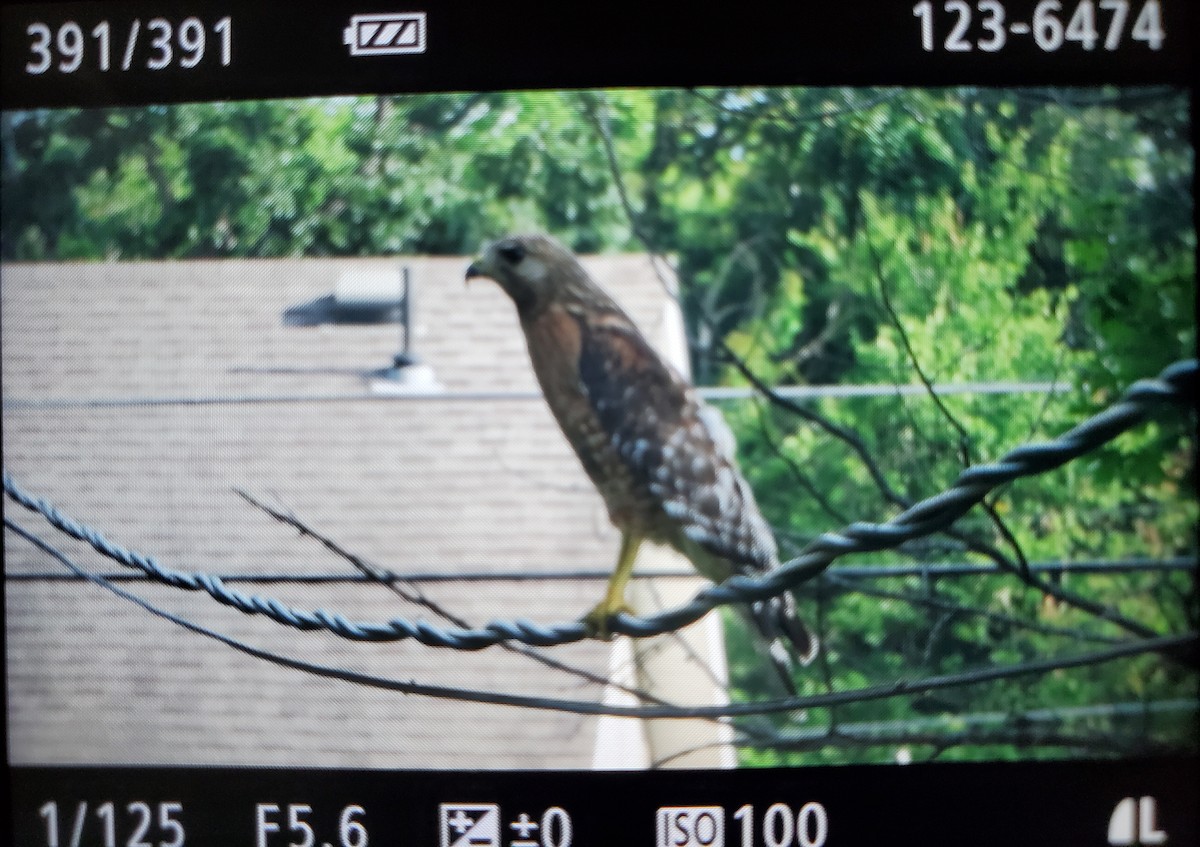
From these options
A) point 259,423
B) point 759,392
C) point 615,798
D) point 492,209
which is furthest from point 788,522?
point 259,423

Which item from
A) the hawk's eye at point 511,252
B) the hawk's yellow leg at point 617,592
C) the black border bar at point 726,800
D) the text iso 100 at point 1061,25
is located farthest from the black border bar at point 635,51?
the black border bar at point 726,800

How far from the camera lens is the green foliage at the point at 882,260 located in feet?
4.27

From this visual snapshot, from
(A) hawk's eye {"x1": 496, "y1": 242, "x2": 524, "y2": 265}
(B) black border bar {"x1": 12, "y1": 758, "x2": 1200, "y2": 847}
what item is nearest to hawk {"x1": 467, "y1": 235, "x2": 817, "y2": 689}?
(A) hawk's eye {"x1": 496, "y1": 242, "x2": 524, "y2": 265}

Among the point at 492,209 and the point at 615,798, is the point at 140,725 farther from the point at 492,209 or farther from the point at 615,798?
the point at 492,209

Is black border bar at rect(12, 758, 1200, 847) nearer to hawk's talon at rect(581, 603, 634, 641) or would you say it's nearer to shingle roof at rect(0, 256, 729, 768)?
shingle roof at rect(0, 256, 729, 768)

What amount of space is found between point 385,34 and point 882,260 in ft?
1.69

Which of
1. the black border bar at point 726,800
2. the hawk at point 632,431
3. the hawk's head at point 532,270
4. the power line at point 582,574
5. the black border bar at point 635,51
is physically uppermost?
the black border bar at point 635,51

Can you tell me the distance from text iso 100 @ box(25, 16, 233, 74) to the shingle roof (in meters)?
0.19

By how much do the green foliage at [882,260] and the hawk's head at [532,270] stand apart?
0.06 feet

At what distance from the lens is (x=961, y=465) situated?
51.4 inches

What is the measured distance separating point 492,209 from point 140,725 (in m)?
0.59

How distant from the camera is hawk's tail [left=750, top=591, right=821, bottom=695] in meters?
1.31

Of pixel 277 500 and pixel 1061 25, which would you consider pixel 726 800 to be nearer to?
pixel 277 500

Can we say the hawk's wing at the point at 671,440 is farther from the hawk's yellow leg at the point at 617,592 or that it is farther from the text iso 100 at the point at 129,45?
the text iso 100 at the point at 129,45
